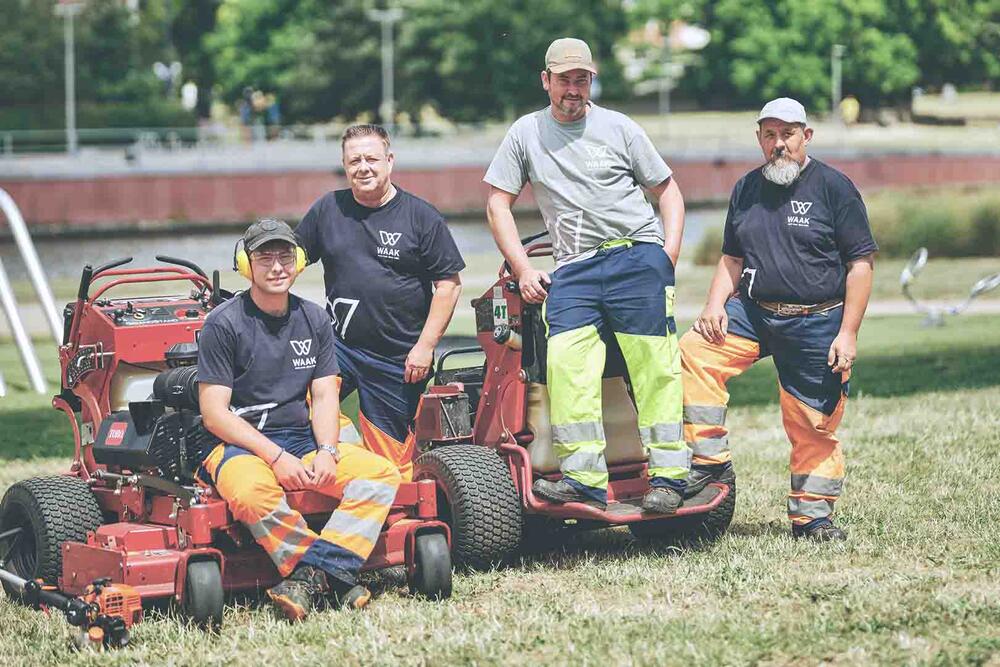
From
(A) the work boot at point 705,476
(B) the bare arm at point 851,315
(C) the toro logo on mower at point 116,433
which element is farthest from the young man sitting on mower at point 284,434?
(B) the bare arm at point 851,315

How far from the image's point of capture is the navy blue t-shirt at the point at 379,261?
7.66 metres

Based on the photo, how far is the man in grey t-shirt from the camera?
7277 millimetres

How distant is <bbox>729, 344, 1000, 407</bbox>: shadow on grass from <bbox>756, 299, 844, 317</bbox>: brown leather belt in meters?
6.09

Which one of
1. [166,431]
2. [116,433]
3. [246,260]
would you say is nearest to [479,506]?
[166,431]

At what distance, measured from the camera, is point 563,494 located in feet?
23.9

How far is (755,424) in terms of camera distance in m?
12.4

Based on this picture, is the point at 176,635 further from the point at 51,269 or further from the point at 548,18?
the point at 548,18

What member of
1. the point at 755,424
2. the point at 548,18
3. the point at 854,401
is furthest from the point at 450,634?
the point at 548,18

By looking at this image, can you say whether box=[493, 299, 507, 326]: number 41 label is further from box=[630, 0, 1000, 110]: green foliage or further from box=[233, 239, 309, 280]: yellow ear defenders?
box=[630, 0, 1000, 110]: green foliage

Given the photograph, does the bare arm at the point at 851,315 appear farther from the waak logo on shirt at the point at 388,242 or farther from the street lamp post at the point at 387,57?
the street lamp post at the point at 387,57

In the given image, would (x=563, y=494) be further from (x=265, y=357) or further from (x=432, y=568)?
(x=265, y=357)

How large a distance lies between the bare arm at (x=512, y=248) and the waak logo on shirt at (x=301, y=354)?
1072 millimetres

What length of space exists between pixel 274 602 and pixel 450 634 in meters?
0.80

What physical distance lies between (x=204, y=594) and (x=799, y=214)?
3.09 metres
